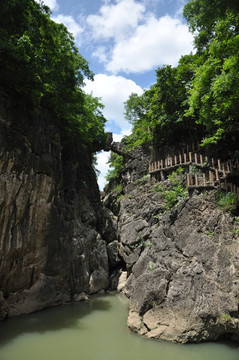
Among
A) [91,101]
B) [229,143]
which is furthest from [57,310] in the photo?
[91,101]

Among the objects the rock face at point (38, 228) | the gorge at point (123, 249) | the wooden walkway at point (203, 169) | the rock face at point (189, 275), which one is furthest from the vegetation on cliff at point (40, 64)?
the rock face at point (189, 275)

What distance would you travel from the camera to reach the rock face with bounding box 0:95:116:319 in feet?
36.0

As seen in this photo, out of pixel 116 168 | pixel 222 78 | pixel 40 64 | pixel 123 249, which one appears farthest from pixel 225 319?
pixel 116 168

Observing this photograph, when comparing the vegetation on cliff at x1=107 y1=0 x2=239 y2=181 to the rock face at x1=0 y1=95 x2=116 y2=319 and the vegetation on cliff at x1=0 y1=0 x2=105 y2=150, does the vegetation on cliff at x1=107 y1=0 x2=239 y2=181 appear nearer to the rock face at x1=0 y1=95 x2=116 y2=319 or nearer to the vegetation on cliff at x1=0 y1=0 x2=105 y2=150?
the vegetation on cliff at x1=0 y1=0 x2=105 y2=150

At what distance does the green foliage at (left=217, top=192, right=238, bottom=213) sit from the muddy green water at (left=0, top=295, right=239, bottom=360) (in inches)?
218

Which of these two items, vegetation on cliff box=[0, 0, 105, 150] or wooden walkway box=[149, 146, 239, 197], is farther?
wooden walkway box=[149, 146, 239, 197]

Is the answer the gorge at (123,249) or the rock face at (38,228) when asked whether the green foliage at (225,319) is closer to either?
the gorge at (123,249)

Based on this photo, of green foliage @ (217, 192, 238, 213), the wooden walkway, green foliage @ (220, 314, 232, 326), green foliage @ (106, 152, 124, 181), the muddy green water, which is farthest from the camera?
green foliage @ (106, 152, 124, 181)

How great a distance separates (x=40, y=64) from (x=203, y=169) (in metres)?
11.5

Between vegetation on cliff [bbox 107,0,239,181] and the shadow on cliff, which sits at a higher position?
vegetation on cliff [bbox 107,0,239,181]

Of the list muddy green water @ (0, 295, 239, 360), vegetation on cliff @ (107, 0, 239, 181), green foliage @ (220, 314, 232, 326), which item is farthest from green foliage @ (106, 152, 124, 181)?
green foliage @ (220, 314, 232, 326)

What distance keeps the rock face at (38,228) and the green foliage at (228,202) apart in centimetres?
973

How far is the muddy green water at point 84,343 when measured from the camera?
23.9 feet

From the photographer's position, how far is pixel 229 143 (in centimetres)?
1286
